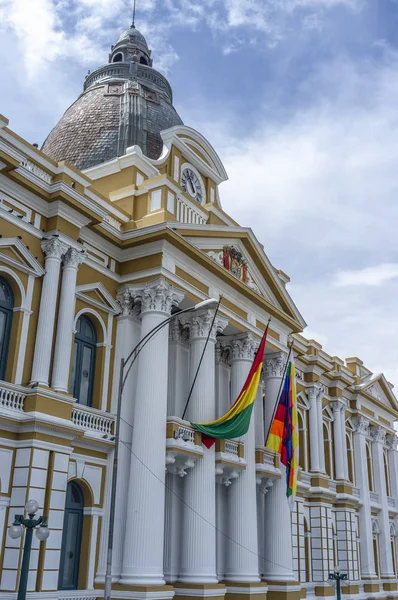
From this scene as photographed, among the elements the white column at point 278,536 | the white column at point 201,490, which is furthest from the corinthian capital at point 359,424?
the white column at point 201,490

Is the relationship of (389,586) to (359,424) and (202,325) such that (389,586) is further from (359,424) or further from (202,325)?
(202,325)

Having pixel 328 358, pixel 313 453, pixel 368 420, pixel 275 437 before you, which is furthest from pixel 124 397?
pixel 368 420

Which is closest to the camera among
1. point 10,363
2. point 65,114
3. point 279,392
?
point 10,363

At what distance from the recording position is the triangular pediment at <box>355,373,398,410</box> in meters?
40.5

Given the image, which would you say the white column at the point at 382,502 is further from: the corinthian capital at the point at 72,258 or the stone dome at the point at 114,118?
the corinthian capital at the point at 72,258

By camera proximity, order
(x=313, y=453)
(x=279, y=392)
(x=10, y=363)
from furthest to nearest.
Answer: (x=313, y=453) < (x=279, y=392) < (x=10, y=363)

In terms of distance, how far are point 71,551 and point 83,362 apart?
535 centimetres

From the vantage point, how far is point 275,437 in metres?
24.6

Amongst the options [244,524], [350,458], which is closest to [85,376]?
[244,524]

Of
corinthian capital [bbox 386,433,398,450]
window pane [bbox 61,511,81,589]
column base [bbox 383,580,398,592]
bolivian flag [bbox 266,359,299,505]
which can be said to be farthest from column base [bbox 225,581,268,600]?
corinthian capital [bbox 386,433,398,450]

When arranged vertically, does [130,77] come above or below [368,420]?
above

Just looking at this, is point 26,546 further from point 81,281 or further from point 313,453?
point 313,453

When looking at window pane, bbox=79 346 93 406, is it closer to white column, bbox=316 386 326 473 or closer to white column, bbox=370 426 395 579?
white column, bbox=316 386 326 473

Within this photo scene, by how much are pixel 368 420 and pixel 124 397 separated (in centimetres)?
2307
